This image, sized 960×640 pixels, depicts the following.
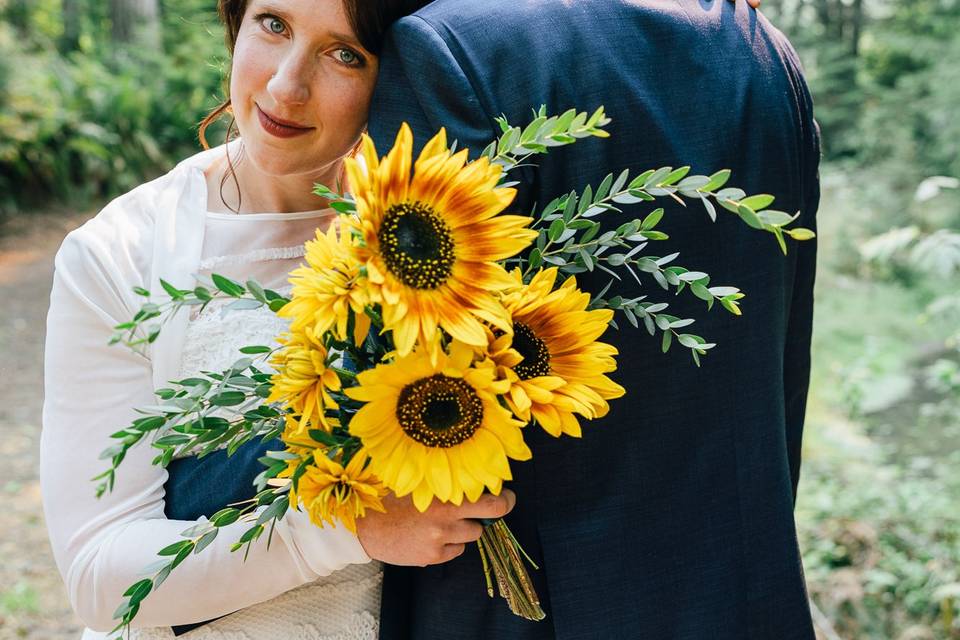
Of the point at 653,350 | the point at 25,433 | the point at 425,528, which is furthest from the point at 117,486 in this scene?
the point at 25,433

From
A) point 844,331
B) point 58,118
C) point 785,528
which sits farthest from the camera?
point 58,118

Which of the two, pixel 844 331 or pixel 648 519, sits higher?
pixel 648 519

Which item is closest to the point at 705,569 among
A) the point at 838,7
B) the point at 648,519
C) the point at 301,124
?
the point at 648,519

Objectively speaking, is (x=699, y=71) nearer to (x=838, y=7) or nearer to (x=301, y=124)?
(x=301, y=124)

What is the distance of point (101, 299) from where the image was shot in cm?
151

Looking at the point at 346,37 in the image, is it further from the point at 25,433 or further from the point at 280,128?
the point at 25,433

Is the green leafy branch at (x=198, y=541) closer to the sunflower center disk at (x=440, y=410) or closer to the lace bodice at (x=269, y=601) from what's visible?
the sunflower center disk at (x=440, y=410)

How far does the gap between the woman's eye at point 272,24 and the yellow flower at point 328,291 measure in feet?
2.18

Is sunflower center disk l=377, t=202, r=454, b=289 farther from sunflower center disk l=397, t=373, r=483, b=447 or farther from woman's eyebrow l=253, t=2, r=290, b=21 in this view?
woman's eyebrow l=253, t=2, r=290, b=21

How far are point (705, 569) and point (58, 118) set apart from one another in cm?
854

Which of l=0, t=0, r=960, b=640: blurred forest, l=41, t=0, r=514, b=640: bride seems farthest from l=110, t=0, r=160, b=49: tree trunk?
l=41, t=0, r=514, b=640: bride

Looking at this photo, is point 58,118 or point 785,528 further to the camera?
point 58,118

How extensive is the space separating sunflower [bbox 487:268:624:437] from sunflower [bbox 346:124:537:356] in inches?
2.5

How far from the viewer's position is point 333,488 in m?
1.07
